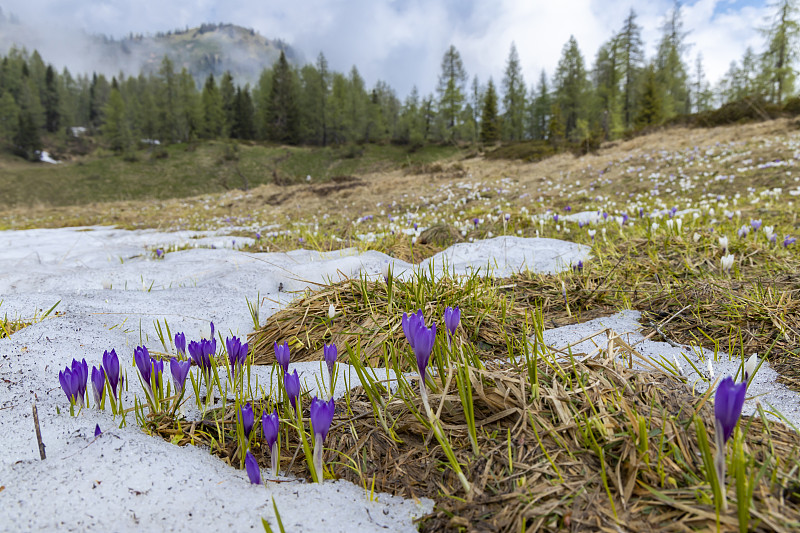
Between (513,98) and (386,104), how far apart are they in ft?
70.7

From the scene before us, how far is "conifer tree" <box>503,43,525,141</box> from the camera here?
193 feet

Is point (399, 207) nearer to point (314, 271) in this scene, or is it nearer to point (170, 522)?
point (314, 271)

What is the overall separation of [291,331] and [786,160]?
10.4m

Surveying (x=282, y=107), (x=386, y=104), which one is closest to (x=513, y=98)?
(x=386, y=104)

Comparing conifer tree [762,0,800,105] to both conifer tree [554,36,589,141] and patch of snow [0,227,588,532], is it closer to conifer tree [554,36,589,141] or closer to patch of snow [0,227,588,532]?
conifer tree [554,36,589,141]

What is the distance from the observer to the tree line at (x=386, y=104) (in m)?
42.3

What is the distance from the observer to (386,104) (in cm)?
6756

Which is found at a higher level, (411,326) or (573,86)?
(573,86)

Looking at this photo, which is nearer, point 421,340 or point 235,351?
point 421,340

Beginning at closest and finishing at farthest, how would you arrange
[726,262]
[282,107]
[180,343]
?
[180,343], [726,262], [282,107]

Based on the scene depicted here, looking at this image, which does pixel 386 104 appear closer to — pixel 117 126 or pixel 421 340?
pixel 117 126

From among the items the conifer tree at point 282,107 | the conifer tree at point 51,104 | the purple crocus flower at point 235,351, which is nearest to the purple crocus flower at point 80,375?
the purple crocus flower at point 235,351

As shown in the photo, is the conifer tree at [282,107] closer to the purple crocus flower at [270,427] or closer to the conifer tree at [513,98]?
the conifer tree at [513,98]

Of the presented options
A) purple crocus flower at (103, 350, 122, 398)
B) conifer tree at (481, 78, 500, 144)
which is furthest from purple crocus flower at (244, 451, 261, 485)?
conifer tree at (481, 78, 500, 144)
